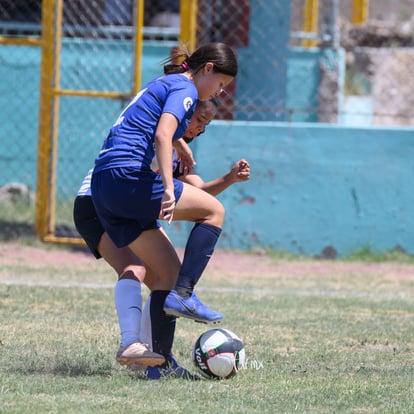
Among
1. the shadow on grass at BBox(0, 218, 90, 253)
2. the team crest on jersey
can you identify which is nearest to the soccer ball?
the team crest on jersey

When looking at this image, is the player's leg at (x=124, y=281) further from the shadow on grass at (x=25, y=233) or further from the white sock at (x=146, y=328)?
the shadow on grass at (x=25, y=233)

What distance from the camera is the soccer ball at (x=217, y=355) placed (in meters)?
4.69

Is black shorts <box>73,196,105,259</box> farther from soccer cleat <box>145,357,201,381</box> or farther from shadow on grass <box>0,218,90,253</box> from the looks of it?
shadow on grass <box>0,218,90,253</box>

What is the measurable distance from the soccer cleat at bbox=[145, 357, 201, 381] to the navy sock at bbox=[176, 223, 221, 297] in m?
0.43

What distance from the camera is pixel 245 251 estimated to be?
1012 cm

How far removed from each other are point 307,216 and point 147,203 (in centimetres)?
566

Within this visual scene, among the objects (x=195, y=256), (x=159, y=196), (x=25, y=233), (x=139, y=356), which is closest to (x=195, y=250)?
(x=195, y=256)

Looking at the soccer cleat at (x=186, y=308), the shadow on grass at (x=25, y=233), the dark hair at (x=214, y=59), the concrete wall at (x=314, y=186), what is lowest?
the shadow on grass at (x=25, y=233)

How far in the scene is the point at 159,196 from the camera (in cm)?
462

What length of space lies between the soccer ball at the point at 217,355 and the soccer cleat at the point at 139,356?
0.22m

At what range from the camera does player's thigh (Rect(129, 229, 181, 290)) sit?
472cm

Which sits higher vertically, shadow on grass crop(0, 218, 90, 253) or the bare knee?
the bare knee

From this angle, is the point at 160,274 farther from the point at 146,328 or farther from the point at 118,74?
the point at 118,74

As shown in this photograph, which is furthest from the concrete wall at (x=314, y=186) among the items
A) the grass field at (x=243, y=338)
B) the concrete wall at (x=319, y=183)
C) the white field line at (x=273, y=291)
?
the white field line at (x=273, y=291)
